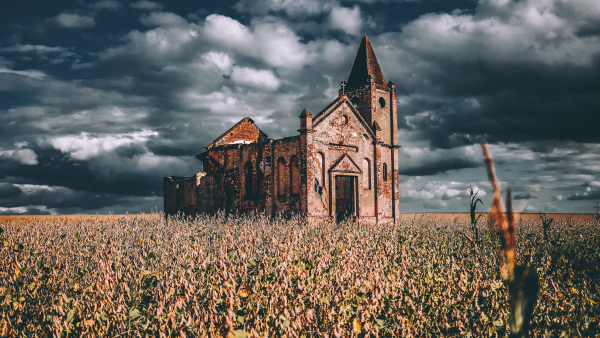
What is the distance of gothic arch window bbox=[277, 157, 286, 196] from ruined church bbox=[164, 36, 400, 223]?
0.06 m

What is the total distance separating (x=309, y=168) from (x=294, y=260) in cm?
1491

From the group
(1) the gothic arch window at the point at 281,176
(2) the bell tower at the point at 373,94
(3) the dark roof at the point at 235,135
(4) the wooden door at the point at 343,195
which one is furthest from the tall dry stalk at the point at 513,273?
(3) the dark roof at the point at 235,135

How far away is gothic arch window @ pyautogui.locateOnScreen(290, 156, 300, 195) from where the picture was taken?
776 inches

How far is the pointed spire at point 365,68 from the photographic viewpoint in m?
27.9

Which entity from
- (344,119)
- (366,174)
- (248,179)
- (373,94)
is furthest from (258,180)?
(373,94)

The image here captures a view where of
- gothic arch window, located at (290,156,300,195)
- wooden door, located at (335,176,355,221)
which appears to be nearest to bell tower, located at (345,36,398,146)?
wooden door, located at (335,176,355,221)

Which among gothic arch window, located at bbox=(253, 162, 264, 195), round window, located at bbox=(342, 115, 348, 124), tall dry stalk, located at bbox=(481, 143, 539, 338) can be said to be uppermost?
round window, located at bbox=(342, 115, 348, 124)

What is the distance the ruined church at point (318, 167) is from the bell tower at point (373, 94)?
0.21 feet

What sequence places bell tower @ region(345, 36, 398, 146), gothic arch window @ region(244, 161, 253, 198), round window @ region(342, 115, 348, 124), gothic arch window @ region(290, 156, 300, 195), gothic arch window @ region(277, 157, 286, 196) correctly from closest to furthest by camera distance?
gothic arch window @ region(290, 156, 300, 195), gothic arch window @ region(277, 157, 286, 196), round window @ region(342, 115, 348, 124), gothic arch window @ region(244, 161, 253, 198), bell tower @ region(345, 36, 398, 146)

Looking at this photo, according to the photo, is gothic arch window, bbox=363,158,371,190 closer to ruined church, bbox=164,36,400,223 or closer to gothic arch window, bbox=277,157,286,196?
ruined church, bbox=164,36,400,223

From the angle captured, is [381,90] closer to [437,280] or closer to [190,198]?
[190,198]

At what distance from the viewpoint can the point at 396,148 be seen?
91.7ft

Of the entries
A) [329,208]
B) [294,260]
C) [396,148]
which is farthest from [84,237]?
[396,148]

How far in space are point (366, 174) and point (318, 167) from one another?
4426mm
